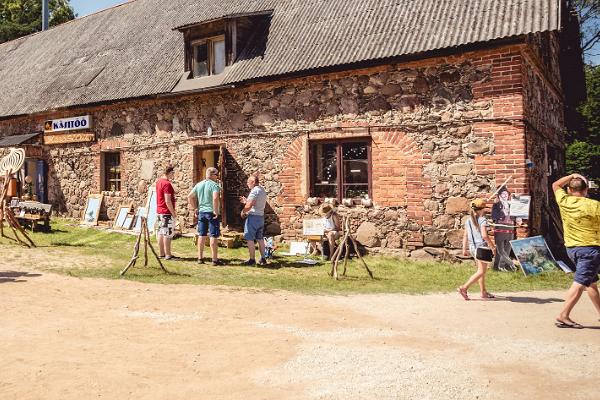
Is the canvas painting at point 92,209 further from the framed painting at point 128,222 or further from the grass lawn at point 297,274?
the grass lawn at point 297,274

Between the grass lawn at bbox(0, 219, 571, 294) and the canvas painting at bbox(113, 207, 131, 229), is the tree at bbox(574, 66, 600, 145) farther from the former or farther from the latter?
the canvas painting at bbox(113, 207, 131, 229)

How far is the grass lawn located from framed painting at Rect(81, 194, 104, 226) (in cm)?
356

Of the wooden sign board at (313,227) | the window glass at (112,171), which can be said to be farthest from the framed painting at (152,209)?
the wooden sign board at (313,227)

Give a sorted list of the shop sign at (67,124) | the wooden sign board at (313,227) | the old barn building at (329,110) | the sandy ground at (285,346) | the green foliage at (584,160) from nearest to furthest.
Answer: the sandy ground at (285,346), the old barn building at (329,110), the wooden sign board at (313,227), the shop sign at (67,124), the green foliage at (584,160)

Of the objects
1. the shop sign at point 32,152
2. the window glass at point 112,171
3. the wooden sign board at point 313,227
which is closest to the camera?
the wooden sign board at point 313,227

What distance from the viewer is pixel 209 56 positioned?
505 inches

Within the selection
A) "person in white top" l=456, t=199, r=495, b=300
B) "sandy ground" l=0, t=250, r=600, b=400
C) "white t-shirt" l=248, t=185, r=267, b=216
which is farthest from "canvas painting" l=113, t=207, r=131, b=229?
"person in white top" l=456, t=199, r=495, b=300

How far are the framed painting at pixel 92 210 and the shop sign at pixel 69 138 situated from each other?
1789mm

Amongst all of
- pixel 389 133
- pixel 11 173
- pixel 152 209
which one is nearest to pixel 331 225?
pixel 389 133

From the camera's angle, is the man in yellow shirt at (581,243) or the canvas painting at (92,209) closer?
the man in yellow shirt at (581,243)

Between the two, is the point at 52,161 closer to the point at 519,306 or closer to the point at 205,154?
the point at 205,154

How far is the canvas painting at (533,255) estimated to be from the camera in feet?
27.6

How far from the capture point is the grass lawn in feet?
24.4

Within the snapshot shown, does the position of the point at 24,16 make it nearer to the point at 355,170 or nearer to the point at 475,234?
the point at 355,170
